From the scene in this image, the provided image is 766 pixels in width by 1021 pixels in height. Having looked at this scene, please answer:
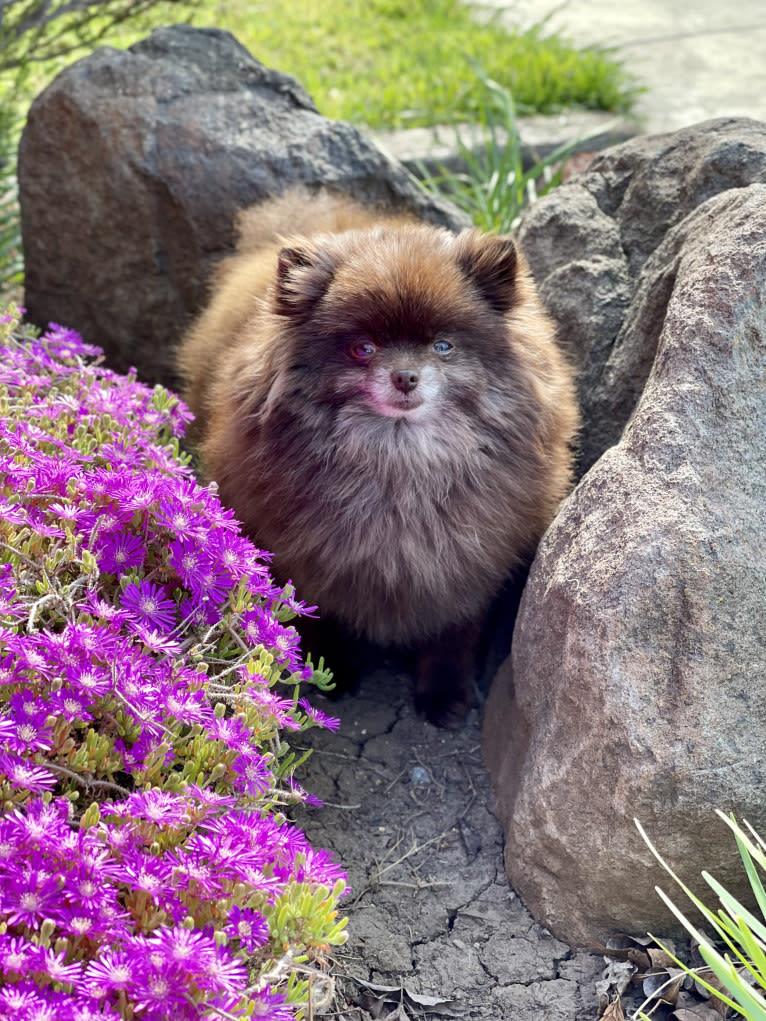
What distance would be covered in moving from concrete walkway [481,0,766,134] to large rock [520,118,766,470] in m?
3.10

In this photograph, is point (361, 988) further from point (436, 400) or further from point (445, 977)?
point (436, 400)

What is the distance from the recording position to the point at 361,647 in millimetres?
3432

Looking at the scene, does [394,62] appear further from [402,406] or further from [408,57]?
[402,406]

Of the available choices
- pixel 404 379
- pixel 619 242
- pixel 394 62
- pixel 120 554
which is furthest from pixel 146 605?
pixel 394 62

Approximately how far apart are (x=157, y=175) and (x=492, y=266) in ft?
6.31

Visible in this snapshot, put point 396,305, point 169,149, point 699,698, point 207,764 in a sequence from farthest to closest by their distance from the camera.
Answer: point 169,149 → point 396,305 → point 699,698 → point 207,764

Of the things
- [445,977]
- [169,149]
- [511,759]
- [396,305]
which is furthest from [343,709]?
[169,149]

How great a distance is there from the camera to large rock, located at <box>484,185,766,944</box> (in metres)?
2.21

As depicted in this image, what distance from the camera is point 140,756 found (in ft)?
6.09

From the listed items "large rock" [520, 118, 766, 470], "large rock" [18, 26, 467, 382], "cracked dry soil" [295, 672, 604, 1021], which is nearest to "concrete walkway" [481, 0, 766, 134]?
"large rock" [18, 26, 467, 382]

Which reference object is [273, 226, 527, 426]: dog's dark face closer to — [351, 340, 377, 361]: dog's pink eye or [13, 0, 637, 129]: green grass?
[351, 340, 377, 361]: dog's pink eye

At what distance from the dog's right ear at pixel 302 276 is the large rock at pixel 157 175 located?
1.46 metres

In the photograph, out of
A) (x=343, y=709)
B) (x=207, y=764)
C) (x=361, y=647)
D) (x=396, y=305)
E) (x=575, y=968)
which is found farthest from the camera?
(x=361, y=647)

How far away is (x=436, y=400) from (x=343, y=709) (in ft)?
3.49
